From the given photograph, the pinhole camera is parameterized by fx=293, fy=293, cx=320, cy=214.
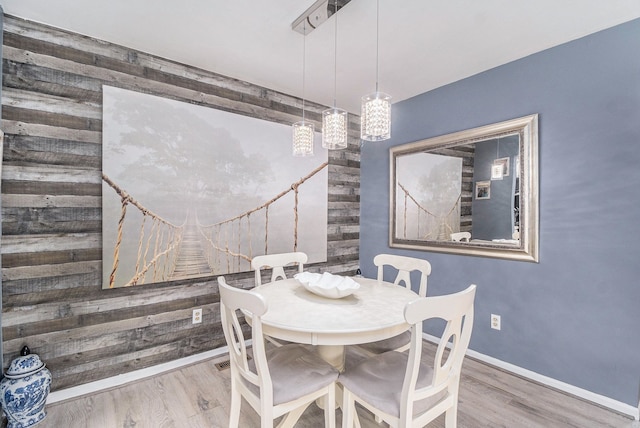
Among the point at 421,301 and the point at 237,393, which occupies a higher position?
the point at 421,301

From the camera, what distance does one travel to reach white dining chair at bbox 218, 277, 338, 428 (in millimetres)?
1267

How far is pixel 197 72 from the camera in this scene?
A: 2553 mm

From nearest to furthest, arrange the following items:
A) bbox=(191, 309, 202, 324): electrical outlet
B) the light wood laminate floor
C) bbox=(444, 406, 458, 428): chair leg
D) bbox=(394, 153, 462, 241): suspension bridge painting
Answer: bbox=(444, 406, 458, 428): chair leg
the light wood laminate floor
bbox=(191, 309, 202, 324): electrical outlet
bbox=(394, 153, 462, 241): suspension bridge painting

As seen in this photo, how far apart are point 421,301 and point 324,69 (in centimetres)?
218

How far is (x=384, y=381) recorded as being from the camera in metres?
1.40

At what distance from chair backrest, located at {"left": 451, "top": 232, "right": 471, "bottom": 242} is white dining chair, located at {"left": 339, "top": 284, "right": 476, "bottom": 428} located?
1.55 m

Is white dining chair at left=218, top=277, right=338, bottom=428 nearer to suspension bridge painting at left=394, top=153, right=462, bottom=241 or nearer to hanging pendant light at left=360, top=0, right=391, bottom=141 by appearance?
hanging pendant light at left=360, top=0, right=391, bottom=141

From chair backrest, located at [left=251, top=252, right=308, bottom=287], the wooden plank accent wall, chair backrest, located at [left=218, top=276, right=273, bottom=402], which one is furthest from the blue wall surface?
the wooden plank accent wall

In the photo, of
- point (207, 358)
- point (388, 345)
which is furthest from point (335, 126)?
point (207, 358)

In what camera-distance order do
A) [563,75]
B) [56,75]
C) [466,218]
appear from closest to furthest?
[56,75], [563,75], [466,218]

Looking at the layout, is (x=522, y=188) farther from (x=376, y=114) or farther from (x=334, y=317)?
(x=334, y=317)

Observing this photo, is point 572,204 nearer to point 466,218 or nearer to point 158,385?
point 466,218

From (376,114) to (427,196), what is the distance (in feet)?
5.38

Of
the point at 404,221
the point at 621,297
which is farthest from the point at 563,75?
the point at 404,221
